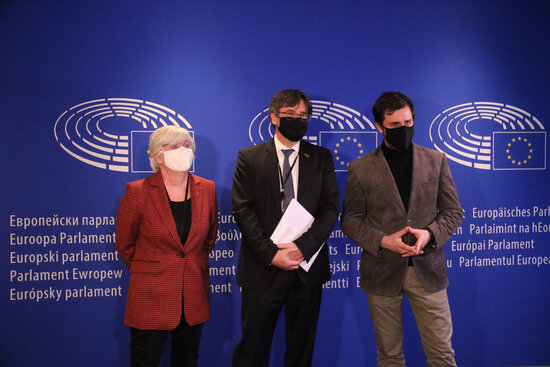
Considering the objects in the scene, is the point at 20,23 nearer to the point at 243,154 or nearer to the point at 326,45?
the point at 243,154

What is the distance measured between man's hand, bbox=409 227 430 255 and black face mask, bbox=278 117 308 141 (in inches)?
32.0

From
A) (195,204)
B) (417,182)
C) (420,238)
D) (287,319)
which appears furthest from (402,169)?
(195,204)

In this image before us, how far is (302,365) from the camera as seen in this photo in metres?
2.34

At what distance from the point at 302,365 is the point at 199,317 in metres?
0.66

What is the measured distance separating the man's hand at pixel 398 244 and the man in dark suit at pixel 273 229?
318mm

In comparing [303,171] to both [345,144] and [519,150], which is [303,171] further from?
[519,150]

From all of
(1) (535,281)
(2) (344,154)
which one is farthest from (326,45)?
(1) (535,281)

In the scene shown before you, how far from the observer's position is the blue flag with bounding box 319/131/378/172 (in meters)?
3.05

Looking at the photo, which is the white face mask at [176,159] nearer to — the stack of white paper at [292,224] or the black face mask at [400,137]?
the stack of white paper at [292,224]

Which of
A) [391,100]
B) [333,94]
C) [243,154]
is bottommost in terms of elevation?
[243,154]

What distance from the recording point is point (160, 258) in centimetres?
223

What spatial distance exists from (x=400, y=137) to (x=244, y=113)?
122 cm

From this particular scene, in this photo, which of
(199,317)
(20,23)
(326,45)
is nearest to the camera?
(199,317)

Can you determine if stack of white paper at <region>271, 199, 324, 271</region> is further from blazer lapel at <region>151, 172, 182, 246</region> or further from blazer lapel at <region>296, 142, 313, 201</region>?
blazer lapel at <region>151, 172, 182, 246</region>
